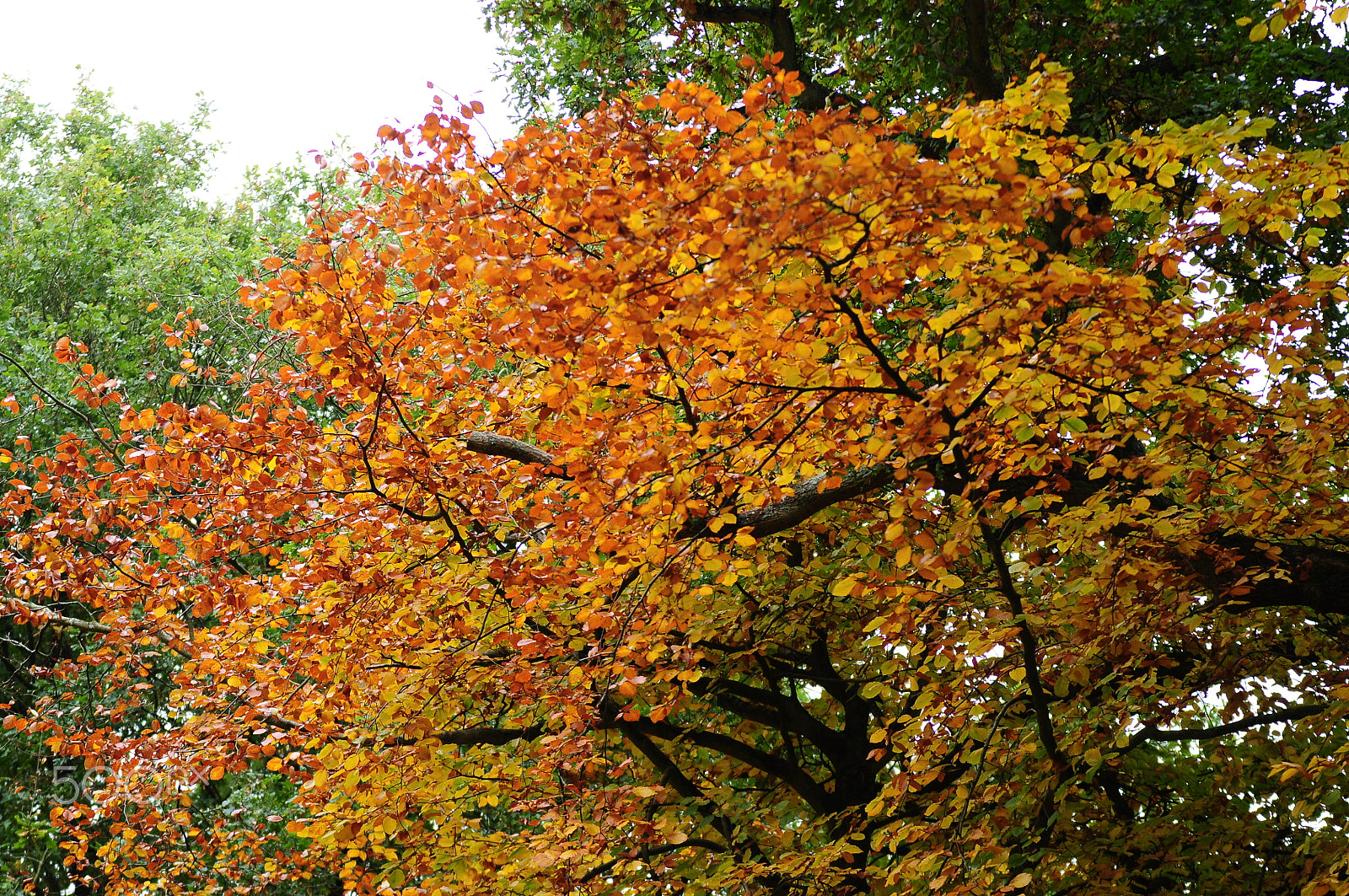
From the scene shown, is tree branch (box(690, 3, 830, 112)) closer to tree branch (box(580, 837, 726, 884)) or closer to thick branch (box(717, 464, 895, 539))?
thick branch (box(717, 464, 895, 539))

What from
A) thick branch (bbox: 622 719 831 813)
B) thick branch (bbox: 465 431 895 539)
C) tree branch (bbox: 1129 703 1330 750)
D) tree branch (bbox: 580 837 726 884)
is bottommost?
tree branch (bbox: 580 837 726 884)

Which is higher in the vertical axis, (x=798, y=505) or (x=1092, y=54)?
(x=1092, y=54)

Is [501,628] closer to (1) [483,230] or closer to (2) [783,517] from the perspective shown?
(2) [783,517]

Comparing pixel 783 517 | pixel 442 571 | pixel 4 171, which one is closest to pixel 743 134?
pixel 783 517

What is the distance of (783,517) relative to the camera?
5062 mm

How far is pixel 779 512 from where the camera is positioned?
5070 mm

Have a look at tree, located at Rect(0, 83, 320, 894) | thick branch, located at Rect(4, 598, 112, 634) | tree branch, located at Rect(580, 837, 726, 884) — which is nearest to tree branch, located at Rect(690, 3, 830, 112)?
tree, located at Rect(0, 83, 320, 894)

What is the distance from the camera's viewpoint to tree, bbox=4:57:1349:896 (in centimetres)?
411

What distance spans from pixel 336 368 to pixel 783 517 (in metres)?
2.62

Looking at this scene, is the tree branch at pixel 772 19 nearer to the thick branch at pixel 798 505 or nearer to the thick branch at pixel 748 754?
the thick branch at pixel 798 505

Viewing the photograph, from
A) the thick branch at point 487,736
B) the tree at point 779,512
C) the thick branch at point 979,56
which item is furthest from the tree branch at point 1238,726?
the thick branch at point 979,56

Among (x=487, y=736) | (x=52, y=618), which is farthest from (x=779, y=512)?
(x=52, y=618)

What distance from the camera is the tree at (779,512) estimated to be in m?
4.11

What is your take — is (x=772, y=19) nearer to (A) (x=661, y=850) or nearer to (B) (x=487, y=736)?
(B) (x=487, y=736)
